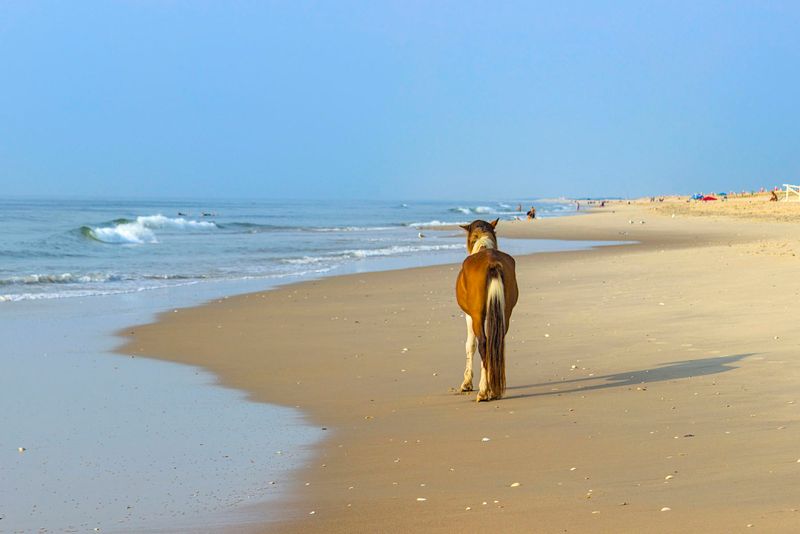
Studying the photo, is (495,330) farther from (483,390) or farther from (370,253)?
(370,253)

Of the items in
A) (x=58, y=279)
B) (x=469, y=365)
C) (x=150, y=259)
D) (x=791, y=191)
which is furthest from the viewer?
(x=791, y=191)

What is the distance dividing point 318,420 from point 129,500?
254 cm

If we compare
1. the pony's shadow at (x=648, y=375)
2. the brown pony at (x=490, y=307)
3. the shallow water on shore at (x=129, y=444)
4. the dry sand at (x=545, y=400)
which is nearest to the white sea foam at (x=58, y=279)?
the dry sand at (x=545, y=400)

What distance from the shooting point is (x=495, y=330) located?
27.8ft

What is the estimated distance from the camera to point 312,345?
12484 mm

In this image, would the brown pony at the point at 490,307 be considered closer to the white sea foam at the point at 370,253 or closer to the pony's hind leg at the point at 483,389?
the pony's hind leg at the point at 483,389

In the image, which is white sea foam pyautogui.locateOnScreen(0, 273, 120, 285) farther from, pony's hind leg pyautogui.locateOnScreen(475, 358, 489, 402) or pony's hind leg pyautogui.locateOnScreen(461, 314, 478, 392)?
pony's hind leg pyautogui.locateOnScreen(475, 358, 489, 402)

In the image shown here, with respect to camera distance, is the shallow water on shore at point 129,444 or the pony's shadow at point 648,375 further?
the pony's shadow at point 648,375

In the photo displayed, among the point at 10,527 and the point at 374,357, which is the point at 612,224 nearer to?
the point at 374,357

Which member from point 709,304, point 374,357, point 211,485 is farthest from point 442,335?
point 211,485

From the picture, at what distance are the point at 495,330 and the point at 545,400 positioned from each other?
2.56ft

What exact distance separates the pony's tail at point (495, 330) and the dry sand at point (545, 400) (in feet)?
0.82

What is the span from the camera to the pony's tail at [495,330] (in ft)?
27.8

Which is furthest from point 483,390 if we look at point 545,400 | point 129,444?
point 129,444
